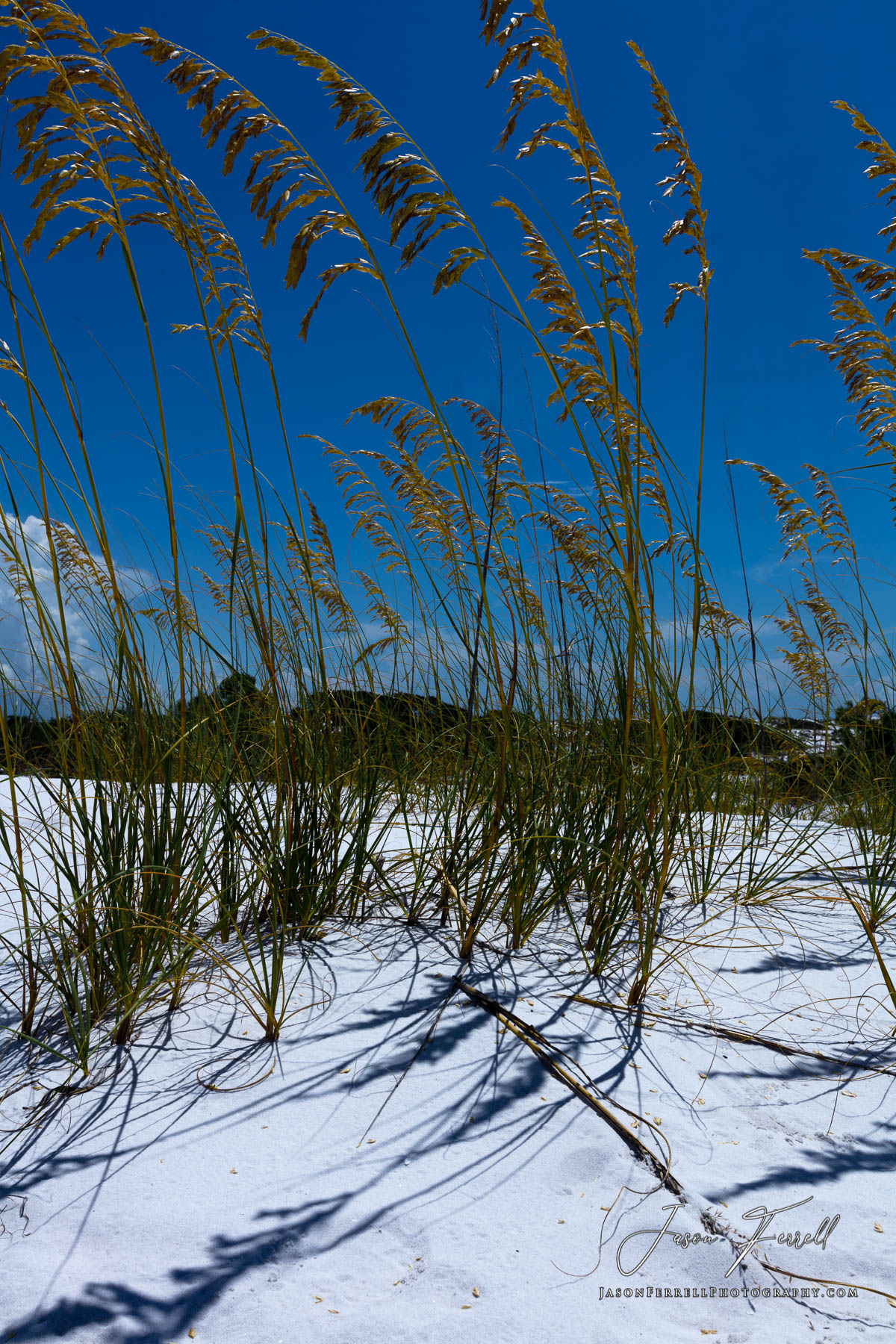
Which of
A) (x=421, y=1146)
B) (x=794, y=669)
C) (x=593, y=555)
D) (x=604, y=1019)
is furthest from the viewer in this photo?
(x=794, y=669)

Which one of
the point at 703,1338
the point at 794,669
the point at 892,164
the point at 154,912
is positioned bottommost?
the point at 703,1338

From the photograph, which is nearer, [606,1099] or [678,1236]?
[678,1236]

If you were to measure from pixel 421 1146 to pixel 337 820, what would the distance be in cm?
97

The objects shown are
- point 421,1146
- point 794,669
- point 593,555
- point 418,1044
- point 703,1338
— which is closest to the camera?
point 703,1338

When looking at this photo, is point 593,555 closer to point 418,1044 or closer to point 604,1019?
point 604,1019

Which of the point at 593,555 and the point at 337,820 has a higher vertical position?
the point at 593,555

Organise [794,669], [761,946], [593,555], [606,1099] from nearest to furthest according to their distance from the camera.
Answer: [606,1099] < [761,946] < [593,555] < [794,669]

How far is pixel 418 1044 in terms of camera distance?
151 cm

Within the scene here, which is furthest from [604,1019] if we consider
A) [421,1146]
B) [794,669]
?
[794,669]

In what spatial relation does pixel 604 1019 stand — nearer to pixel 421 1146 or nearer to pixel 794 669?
pixel 421 1146

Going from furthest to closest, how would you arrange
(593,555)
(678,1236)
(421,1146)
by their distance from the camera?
(593,555) → (421,1146) → (678,1236)

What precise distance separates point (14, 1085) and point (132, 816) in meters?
0.55

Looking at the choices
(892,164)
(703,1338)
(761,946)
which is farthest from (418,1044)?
(892,164)

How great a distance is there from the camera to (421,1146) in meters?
1.24
